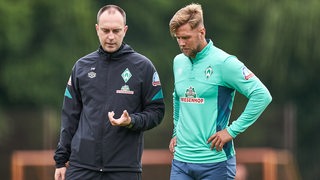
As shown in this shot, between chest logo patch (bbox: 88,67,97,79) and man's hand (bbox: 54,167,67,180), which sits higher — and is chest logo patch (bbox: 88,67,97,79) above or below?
above

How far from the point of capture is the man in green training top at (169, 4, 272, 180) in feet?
25.5

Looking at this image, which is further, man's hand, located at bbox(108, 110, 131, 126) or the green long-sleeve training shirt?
the green long-sleeve training shirt

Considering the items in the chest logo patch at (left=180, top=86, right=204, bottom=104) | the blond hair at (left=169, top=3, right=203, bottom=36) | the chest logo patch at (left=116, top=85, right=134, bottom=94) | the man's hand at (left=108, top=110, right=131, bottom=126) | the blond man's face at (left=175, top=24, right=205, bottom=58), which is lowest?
the man's hand at (left=108, top=110, right=131, bottom=126)

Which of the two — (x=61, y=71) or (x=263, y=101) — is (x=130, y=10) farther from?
(x=263, y=101)

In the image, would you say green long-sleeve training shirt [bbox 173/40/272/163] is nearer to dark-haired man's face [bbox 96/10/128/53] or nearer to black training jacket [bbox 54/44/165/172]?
black training jacket [bbox 54/44/165/172]

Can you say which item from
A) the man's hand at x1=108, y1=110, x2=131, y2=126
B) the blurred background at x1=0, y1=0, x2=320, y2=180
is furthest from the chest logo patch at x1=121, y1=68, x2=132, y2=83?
the blurred background at x1=0, y1=0, x2=320, y2=180

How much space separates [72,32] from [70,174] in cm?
1843

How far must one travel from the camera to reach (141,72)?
26.2 feet

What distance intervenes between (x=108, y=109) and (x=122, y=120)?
0.27 meters

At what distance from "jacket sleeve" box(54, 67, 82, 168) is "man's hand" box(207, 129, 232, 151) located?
102cm

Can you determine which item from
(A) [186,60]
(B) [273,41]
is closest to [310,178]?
(B) [273,41]

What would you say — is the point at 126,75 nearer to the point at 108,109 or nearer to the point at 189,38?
the point at 108,109

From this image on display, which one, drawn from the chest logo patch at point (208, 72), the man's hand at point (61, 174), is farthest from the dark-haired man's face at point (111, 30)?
the man's hand at point (61, 174)

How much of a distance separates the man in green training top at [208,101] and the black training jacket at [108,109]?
0.29 metres
